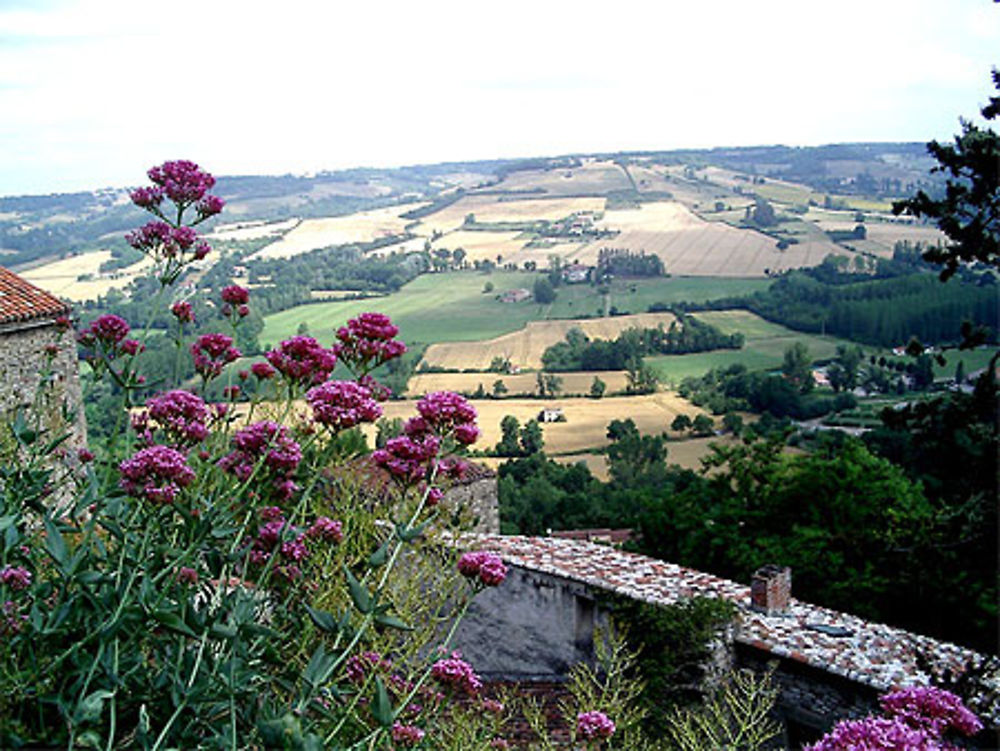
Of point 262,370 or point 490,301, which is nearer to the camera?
point 262,370

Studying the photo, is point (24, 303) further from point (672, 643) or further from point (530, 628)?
point (672, 643)

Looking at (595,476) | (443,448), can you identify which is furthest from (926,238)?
(443,448)

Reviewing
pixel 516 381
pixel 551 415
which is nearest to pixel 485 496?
pixel 551 415

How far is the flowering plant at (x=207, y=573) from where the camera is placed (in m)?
2.46

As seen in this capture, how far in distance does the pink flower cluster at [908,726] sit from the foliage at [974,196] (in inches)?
393

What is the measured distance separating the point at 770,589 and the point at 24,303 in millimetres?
9072

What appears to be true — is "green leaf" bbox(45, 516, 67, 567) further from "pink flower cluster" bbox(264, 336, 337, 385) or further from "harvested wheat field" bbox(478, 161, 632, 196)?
"harvested wheat field" bbox(478, 161, 632, 196)

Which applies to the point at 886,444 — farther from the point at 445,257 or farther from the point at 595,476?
the point at 445,257

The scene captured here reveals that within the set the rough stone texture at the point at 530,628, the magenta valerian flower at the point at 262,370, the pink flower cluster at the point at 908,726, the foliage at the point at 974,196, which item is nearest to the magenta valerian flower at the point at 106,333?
the magenta valerian flower at the point at 262,370

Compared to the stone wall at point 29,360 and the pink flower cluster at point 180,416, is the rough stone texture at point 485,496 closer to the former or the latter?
the stone wall at point 29,360

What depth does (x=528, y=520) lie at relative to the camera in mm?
27844

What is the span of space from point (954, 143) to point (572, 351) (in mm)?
41821

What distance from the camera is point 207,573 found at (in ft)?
10.3

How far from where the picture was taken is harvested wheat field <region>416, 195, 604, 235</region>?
94125 millimetres
